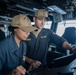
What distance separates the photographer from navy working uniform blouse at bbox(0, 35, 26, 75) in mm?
1685

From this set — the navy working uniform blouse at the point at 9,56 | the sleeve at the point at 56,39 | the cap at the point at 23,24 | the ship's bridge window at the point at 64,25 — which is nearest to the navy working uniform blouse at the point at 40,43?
the sleeve at the point at 56,39

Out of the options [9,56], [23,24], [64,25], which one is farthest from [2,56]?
[64,25]

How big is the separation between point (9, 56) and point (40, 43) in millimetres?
1069

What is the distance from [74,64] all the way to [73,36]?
3.57 meters

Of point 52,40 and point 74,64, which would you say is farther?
point 52,40

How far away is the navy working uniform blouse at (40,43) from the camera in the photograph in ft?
8.70

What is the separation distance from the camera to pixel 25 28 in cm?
175

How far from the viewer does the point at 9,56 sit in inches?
69.2

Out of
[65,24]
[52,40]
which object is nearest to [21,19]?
[52,40]

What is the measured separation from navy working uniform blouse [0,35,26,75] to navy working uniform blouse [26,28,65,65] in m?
0.75

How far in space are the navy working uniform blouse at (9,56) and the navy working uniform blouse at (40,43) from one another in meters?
0.75

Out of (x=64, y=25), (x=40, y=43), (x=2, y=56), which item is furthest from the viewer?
(x=64, y=25)

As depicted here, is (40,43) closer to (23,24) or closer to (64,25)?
(23,24)

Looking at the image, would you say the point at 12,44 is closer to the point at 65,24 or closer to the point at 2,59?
the point at 2,59
